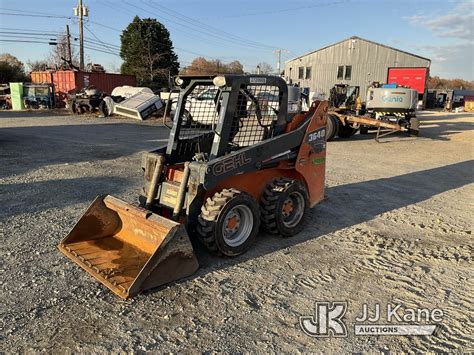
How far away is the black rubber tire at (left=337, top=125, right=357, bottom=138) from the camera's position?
16952 mm

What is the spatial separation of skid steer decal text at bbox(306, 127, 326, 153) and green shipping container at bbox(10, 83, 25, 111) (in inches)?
1204

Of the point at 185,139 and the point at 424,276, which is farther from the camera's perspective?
the point at 185,139

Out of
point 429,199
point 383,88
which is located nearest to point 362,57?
point 383,88

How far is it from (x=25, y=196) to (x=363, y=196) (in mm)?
5851

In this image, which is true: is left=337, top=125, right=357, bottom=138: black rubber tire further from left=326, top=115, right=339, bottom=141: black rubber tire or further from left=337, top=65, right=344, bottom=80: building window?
left=337, top=65, right=344, bottom=80: building window

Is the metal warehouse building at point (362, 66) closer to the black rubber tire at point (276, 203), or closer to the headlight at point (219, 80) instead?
the black rubber tire at point (276, 203)

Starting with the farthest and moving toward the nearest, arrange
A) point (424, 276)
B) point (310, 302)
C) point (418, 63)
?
point (418, 63) < point (424, 276) < point (310, 302)

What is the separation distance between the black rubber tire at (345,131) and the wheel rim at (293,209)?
1223 cm

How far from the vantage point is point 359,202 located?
275 inches

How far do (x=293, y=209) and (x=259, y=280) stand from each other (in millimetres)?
1462

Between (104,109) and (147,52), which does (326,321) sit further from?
(147,52)

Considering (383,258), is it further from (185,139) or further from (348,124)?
(348,124)

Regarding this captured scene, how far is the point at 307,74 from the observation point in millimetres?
42219

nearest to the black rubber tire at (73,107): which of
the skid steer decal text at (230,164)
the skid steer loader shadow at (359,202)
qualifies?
the skid steer loader shadow at (359,202)
